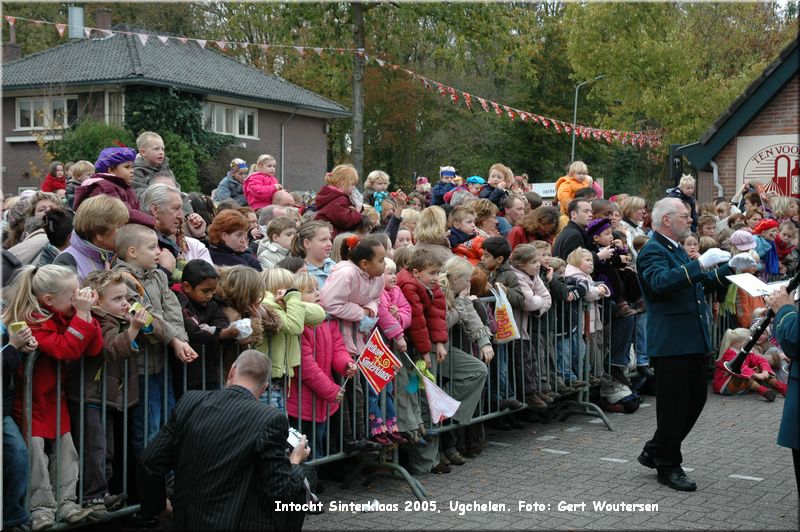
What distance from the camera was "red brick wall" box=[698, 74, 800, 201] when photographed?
22.8 meters

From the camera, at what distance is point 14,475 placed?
15.5 ft

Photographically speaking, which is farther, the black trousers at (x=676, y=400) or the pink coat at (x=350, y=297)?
the black trousers at (x=676, y=400)

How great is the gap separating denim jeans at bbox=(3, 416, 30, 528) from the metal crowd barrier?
102 millimetres

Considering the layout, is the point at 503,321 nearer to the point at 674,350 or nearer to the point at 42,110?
the point at 674,350

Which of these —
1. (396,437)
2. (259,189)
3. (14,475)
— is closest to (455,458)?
(396,437)

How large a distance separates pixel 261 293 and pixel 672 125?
31558 mm

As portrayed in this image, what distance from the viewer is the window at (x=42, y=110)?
37.5 metres

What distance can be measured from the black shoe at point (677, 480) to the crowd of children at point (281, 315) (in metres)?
1.64

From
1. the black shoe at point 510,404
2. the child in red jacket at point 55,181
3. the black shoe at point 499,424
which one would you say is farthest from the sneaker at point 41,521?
the child in red jacket at point 55,181

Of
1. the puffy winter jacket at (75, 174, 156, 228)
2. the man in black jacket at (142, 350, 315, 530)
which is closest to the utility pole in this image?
the puffy winter jacket at (75, 174, 156, 228)

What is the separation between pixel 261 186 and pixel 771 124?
16.4 m

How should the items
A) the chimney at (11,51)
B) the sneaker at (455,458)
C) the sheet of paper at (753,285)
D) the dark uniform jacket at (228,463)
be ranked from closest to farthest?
1. the dark uniform jacket at (228,463)
2. the sheet of paper at (753,285)
3. the sneaker at (455,458)
4. the chimney at (11,51)

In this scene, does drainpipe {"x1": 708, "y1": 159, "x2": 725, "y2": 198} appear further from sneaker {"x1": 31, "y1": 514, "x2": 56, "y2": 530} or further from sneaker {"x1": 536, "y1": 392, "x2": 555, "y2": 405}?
sneaker {"x1": 31, "y1": 514, "x2": 56, "y2": 530}

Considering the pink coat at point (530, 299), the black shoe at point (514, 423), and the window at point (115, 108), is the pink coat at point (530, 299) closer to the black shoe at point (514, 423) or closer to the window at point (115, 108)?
the black shoe at point (514, 423)
